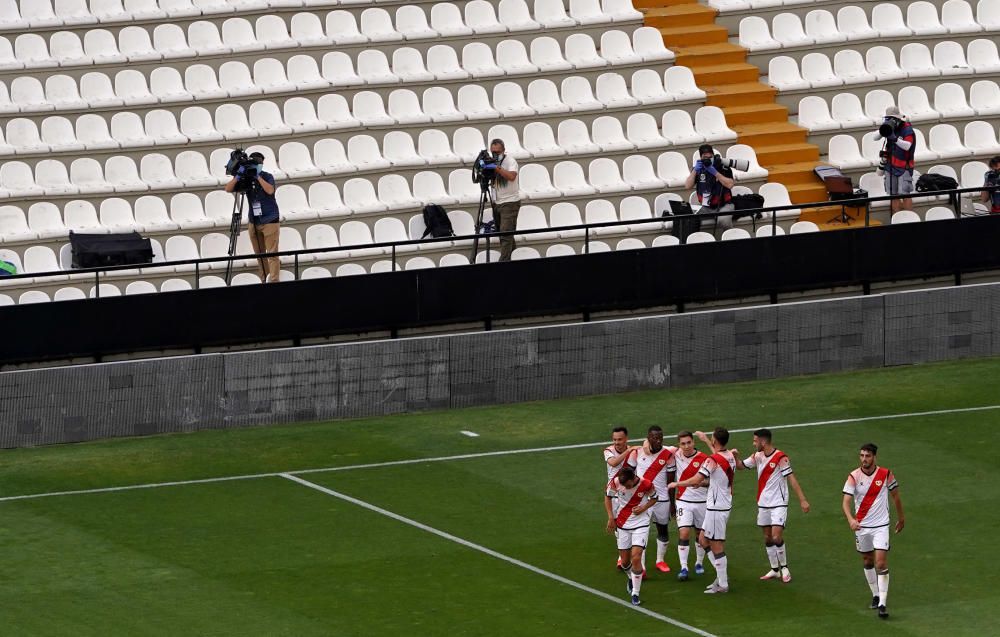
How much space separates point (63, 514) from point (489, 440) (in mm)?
5422

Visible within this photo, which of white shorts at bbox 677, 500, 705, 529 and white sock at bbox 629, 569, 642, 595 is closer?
white sock at bbox 629, 569, 642, 595

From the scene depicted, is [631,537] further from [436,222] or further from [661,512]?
[436,222]

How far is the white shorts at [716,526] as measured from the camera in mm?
17156

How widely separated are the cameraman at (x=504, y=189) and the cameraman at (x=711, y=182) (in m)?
2.47

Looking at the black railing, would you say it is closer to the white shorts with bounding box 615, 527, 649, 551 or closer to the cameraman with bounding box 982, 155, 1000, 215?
the cameraman with bounding box 982, 155, 1000, 215

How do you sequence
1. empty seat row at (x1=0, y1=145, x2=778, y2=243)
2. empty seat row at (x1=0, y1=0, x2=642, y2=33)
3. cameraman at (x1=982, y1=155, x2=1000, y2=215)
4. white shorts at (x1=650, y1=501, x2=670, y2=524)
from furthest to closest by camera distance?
empty seat row at (x1=0, y1=0, x2=642, y2=33) → cameraman at (x1=982, y1=155, x2=1000, y2=215) → empty seat row at (x1=0, y1=145, x2=778, y2=243) → white shorts at (x1=650, y1=501, x2=670, y2=524)

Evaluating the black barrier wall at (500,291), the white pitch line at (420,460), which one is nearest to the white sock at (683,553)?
the white pitch line at (420,460)

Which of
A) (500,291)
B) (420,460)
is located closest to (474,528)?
(420,460)

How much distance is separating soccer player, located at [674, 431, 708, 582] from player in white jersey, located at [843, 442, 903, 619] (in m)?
1.53

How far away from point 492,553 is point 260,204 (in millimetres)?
8370

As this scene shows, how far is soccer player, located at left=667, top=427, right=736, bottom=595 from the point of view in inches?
674

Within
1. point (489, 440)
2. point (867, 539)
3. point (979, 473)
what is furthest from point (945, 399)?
point (867, 539)

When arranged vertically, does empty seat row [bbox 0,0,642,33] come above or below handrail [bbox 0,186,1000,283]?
above

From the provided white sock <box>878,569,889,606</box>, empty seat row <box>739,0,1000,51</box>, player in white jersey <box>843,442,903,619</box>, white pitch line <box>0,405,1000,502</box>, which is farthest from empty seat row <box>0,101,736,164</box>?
white sock <box>878,569,889,606</box>
